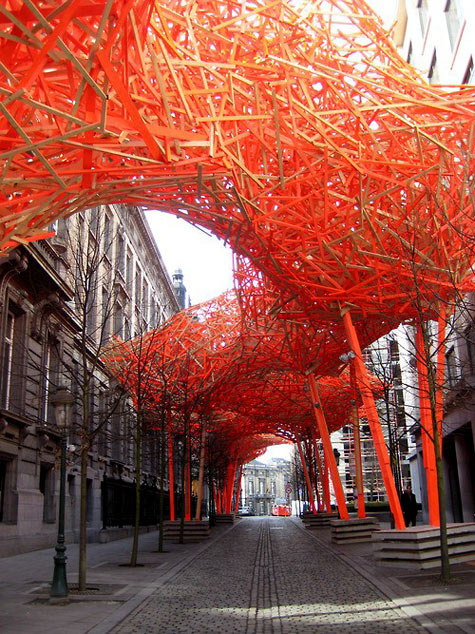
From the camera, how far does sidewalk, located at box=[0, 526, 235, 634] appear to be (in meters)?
9.85

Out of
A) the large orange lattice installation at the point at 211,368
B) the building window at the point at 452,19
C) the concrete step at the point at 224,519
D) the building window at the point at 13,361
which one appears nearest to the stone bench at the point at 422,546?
the large orange lattice installation at the point at 211,368

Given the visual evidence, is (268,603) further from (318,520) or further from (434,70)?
(318,520)

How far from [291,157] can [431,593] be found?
381 inches

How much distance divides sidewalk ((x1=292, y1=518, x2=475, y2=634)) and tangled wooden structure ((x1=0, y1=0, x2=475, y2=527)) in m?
3.12

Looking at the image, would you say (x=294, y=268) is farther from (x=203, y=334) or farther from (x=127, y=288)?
(x=127, y=288)

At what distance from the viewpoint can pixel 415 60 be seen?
1471 inches

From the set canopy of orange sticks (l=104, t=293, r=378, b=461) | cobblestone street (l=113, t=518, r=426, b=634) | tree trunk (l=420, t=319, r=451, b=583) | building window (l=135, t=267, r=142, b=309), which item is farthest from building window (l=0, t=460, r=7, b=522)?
building window (l=135, t=267, r=142, b=309)

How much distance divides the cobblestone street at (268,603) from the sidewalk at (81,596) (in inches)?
16.4

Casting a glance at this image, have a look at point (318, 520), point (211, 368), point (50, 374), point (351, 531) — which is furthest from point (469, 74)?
point (318, 520)

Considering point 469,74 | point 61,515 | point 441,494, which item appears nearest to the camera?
point 61,515

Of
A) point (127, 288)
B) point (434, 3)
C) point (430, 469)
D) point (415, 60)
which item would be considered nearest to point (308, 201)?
point (430, 469)

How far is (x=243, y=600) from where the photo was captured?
12.1 m

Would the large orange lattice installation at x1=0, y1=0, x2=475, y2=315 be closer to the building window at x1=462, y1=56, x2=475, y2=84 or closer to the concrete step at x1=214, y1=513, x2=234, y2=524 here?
the building window at x1=462, y1=56, x2=475, y2=84

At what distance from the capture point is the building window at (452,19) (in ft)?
89.7
